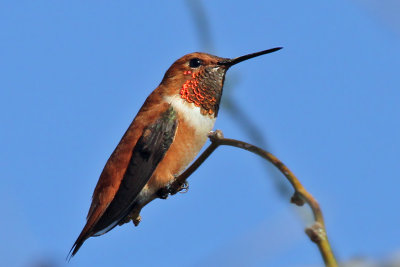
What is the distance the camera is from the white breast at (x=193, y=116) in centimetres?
470

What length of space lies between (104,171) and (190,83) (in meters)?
1.05

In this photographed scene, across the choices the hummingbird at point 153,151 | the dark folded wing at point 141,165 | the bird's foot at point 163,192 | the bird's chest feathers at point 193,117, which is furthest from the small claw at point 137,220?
the bird's chest feathers at point 193,117

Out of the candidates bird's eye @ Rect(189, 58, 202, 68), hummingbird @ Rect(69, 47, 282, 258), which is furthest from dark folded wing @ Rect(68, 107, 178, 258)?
bird's eye @ Rect(189, 58, 202, 68)

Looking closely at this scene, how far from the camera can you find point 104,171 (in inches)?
184

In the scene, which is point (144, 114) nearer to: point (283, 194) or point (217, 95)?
point (217, 95)

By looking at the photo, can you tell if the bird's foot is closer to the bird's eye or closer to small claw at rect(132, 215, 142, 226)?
small claw at rect(132, 215, 142, 226)

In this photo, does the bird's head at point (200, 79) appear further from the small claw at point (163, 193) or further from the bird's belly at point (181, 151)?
the small claw at point (163, 193)

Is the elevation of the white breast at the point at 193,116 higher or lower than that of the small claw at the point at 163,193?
higher

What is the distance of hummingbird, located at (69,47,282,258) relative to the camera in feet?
14.4

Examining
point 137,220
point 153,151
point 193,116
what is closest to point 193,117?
point 193,116

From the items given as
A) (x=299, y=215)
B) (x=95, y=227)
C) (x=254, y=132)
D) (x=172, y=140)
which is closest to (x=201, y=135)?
(x=172, y=140)

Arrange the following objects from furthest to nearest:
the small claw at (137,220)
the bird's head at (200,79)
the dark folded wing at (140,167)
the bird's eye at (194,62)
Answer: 1. the bird's eye at (194,62)
2. the bird's head at (200,79)
3. the small claw at (137,220)
4. the dark folded wing at (140,167)

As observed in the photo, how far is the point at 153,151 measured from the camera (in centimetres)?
459

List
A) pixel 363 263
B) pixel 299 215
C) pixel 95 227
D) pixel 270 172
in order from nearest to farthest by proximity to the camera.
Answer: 1. pixel 363 263
2. pixel 299 215
3. pixel 270 172
4. pixel 95 227
